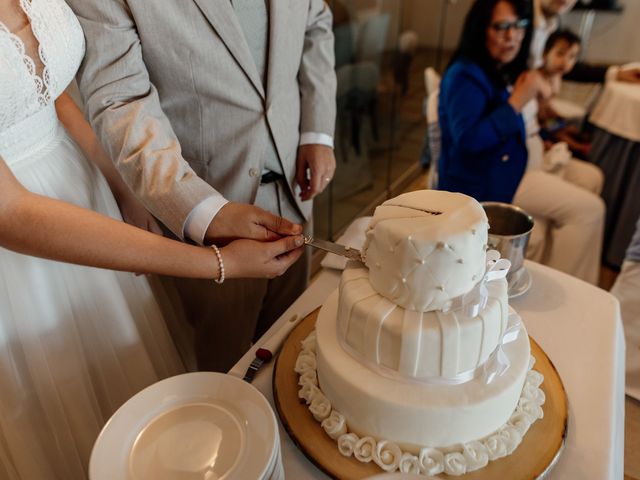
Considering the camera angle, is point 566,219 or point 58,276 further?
point 566,219

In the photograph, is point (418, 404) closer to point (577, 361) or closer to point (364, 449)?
point (364, 449)

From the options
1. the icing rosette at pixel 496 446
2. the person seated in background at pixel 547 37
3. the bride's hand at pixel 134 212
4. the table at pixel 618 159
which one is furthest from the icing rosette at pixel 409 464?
the person seated in background at pixel 547 37

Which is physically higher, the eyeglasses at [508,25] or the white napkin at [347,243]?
the eyeglasses at [508,25]

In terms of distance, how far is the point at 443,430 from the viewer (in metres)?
0.71

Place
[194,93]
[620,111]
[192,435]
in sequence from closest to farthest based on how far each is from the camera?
1. [192,435]
2. [194,93]
3. [620,111]

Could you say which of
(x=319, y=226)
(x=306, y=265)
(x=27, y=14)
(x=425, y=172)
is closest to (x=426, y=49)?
(x=425, y=172)

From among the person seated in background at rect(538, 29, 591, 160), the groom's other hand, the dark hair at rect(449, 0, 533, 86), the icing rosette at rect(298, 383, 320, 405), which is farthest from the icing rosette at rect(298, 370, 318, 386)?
the person seated in background at rect(538, 29, 591, 160)

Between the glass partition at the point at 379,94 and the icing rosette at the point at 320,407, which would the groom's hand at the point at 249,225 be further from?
the glass partition at the point at 379,94

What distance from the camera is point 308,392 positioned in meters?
0.81

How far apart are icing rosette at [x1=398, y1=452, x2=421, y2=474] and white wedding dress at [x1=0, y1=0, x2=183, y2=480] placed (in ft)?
2.10

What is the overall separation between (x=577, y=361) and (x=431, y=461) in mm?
393

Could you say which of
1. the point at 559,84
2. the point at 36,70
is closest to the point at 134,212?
the point at 36,70

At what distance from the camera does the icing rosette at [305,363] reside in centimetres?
85

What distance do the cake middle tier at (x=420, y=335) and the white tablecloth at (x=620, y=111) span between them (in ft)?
7.53
